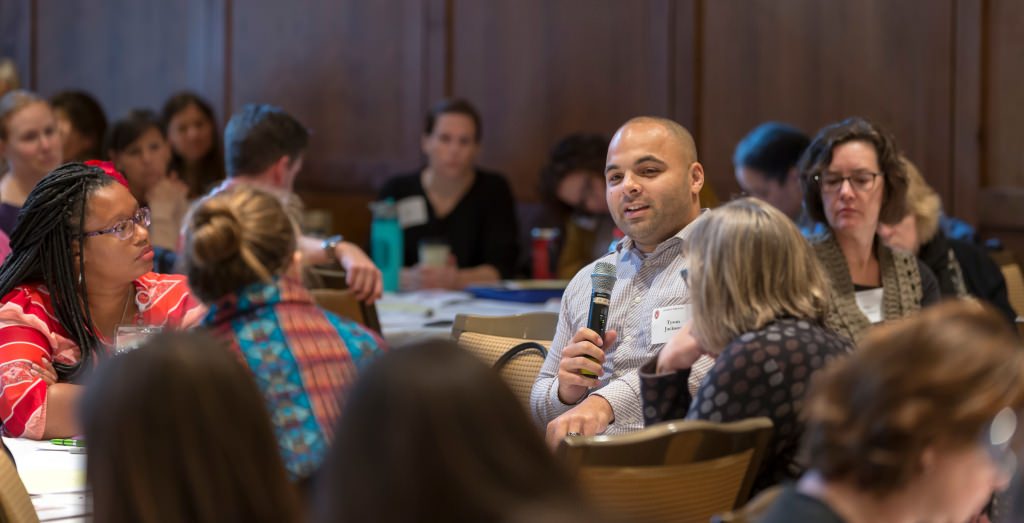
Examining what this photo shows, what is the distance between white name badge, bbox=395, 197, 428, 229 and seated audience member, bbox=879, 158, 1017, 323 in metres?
2.68

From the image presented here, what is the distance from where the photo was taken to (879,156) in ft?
12.5

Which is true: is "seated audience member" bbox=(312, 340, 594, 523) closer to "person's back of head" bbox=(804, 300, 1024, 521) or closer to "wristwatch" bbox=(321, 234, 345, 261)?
"person's back of head" bbox=(804, 300, 1024, 521)

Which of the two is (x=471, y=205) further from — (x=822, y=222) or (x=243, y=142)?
(x=822, y=222)

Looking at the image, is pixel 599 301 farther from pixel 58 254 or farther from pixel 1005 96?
pixel 1005 96

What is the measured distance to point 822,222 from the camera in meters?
3.90

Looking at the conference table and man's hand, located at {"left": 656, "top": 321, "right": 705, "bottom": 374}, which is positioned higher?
man's hand, located at {"left": 656, "top": 321, "right": 705, "bottom": 374}

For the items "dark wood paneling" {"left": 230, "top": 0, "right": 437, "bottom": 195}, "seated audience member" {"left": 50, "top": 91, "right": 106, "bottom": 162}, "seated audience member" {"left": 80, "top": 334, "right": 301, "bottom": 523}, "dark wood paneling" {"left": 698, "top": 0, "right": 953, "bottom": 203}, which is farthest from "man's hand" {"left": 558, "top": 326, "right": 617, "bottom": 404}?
"dark wood paneling" {"left": 230, "top": 0, "right": 437, "bottom": 195}

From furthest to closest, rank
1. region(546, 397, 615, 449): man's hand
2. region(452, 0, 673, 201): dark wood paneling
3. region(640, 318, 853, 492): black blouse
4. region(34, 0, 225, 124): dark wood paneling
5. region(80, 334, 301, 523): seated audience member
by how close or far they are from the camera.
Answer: region(34, 0, 225, 124): dark wood paneling, region(452, 0, 673, 201): dark wood paneling, region(546, 397, 615, 449): man's hand, region(640, 318, 853, 492): black blouse, region(80, 334, 301, 523): seated audience member

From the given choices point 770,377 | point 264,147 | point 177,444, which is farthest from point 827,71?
point 177,444

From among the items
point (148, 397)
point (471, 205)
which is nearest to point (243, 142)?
point (471, 205)

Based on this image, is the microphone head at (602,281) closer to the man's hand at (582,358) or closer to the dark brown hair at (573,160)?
the man's hand at (582,358)

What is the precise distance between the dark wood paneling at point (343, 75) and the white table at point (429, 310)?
215 centimetres

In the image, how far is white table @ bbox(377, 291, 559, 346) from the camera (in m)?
4.27

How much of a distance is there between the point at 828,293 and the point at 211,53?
6.26 metres
